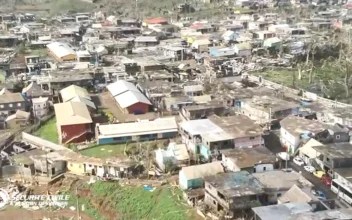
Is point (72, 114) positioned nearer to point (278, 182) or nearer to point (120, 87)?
point (120, 87)

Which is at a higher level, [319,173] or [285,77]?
[285,77]

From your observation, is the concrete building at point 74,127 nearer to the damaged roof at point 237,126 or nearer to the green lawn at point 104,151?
the green lawn at point 104,151

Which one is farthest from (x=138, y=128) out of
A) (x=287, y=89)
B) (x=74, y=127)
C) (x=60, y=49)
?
(x=60, y=49)

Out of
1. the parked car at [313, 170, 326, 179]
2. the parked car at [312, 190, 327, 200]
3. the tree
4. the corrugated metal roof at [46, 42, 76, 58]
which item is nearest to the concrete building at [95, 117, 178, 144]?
the parked car at [313, 170, 326, 179]

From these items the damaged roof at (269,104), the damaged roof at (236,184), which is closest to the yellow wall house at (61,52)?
the damaged roof at (269,104)

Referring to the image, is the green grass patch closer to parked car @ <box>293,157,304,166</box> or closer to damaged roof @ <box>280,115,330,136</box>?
parked car @ <box>293,157,304,166</box>
